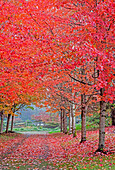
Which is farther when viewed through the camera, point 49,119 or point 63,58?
point 49,119

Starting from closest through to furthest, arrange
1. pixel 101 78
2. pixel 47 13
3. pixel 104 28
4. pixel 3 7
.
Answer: pixel 101 78 < pixel 104 28 < pixel 47 13 < pixel 3 7

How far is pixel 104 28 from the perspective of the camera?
8.71 metres

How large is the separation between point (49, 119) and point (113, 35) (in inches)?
2065

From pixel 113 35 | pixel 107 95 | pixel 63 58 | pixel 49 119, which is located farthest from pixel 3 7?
pixel 49 119

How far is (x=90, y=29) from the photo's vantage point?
8.95m

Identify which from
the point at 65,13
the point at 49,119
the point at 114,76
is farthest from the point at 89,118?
the point at 49,119

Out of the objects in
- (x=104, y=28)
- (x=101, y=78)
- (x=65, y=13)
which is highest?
(x=65, y=13)

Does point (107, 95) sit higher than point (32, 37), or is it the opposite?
point (32, 37)

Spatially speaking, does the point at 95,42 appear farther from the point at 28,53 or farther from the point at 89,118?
the point at 89,118

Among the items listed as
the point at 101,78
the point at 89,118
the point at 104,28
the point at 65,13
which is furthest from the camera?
the point at 89,118

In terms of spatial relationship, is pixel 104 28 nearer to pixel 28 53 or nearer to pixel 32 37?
pixel 32 37

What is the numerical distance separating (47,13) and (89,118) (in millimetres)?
16997

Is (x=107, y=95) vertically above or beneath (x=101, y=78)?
beneath

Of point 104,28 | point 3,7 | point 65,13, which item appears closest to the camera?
point 104,28
